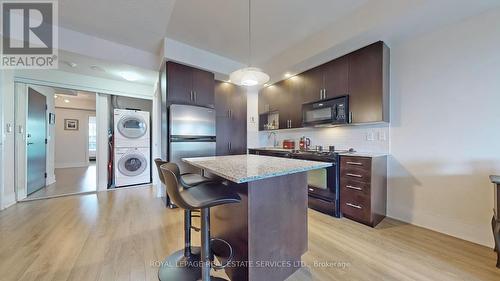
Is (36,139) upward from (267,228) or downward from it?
upward

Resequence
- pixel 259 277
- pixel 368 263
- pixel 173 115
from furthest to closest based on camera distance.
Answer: pixel 173 115, pixel 368 263, pixel 259 277

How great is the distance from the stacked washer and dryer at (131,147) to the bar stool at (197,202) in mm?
3437

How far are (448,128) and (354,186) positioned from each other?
1.21m

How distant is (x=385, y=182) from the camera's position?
2.62 metres

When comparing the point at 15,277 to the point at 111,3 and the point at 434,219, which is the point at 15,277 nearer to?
the point at 111,3

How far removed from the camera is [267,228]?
135 centimetres

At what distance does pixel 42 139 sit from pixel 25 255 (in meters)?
3.59

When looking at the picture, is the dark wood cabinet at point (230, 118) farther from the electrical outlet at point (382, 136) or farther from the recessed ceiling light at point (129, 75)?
the electrical outlet at point (382, 136)

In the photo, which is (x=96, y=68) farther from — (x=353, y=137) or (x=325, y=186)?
(x=353, y=137)

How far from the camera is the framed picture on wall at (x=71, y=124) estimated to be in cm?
690

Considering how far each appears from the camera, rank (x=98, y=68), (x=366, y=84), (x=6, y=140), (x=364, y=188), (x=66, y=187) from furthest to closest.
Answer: (x=66, y=187)
(x=98, y=68)
(x=6, y=140)
(x=366, y=84)
(x=364, y=188)

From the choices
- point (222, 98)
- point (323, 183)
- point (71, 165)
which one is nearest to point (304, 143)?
point (323, 183)

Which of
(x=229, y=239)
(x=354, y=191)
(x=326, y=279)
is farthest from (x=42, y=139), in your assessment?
(x=354, y=191)

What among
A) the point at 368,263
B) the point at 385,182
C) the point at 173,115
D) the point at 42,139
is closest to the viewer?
the point at 368,263
